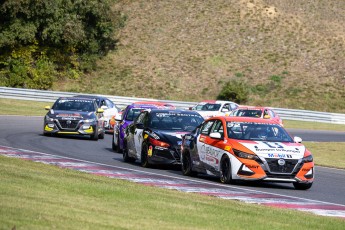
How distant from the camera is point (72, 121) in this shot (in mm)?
33094

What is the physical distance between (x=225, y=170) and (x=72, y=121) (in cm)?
1455

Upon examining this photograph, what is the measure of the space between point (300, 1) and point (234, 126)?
64.2m

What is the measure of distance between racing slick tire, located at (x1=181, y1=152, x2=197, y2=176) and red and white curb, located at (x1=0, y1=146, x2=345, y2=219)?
0.95 m

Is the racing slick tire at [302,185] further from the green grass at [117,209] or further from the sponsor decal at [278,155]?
the green grass at [117,209]

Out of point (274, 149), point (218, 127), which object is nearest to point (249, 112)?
point (218, 127)

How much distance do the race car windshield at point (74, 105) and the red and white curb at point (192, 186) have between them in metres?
10.8

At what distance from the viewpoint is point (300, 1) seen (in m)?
82.8

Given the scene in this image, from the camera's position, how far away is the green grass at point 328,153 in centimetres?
2906

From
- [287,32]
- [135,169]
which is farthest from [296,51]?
[135,169]

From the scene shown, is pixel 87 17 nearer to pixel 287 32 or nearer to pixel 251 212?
pixel 287 32

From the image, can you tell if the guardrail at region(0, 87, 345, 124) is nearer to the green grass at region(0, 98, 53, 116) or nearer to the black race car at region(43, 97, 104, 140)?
the green grass at region(0, 98, 53, 116)

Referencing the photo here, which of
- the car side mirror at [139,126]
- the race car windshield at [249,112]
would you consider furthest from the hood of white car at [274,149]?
the race car windshield at [249,112]

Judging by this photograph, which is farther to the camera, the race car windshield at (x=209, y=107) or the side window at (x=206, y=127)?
the race car windshield at (x=209, y=107)

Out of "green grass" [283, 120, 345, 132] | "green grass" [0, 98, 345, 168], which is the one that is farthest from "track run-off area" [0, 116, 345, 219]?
"green grass" [283, 120, 345, 132]
